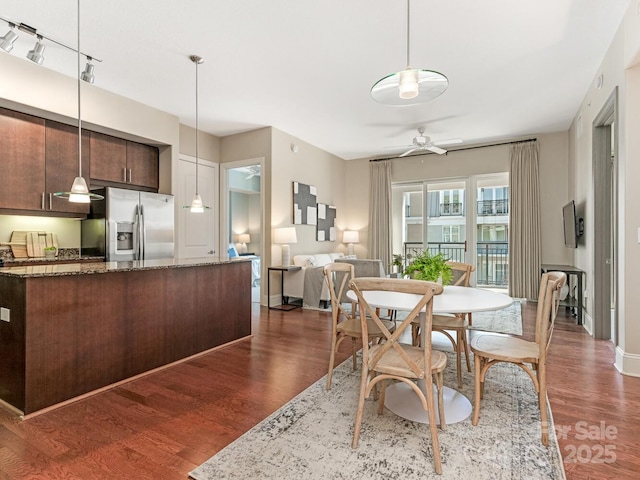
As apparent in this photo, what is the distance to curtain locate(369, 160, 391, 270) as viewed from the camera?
7469mm

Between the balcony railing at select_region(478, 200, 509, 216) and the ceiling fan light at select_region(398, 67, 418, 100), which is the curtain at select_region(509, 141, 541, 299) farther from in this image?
the ceiling fan light at select_region(398, 67, 418, 100)

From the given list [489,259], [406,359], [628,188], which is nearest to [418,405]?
[406,359]

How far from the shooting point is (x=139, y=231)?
4578 mm

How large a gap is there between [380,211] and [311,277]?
274 cm

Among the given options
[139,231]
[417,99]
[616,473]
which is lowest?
[616,473]

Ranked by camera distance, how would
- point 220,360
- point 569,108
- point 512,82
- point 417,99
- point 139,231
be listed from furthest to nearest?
Result: point 569,108, point 139,231, point 512,82, point 220,360, point 417,99

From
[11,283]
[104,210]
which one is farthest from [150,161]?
[11,283]

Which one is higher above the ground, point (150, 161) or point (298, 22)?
point (298, 22)

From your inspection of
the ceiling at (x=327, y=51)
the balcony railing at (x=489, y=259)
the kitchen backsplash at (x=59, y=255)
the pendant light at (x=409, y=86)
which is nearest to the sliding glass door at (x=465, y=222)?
the balcony railing at (x=489, y=259)

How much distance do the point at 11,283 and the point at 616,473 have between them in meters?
3.55

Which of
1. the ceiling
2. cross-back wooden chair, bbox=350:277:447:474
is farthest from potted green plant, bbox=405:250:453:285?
the ceiling

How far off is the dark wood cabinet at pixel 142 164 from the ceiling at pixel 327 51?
0.64 m

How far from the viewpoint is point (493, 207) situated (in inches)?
265

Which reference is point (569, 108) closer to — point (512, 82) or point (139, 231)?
point (512, 82)
